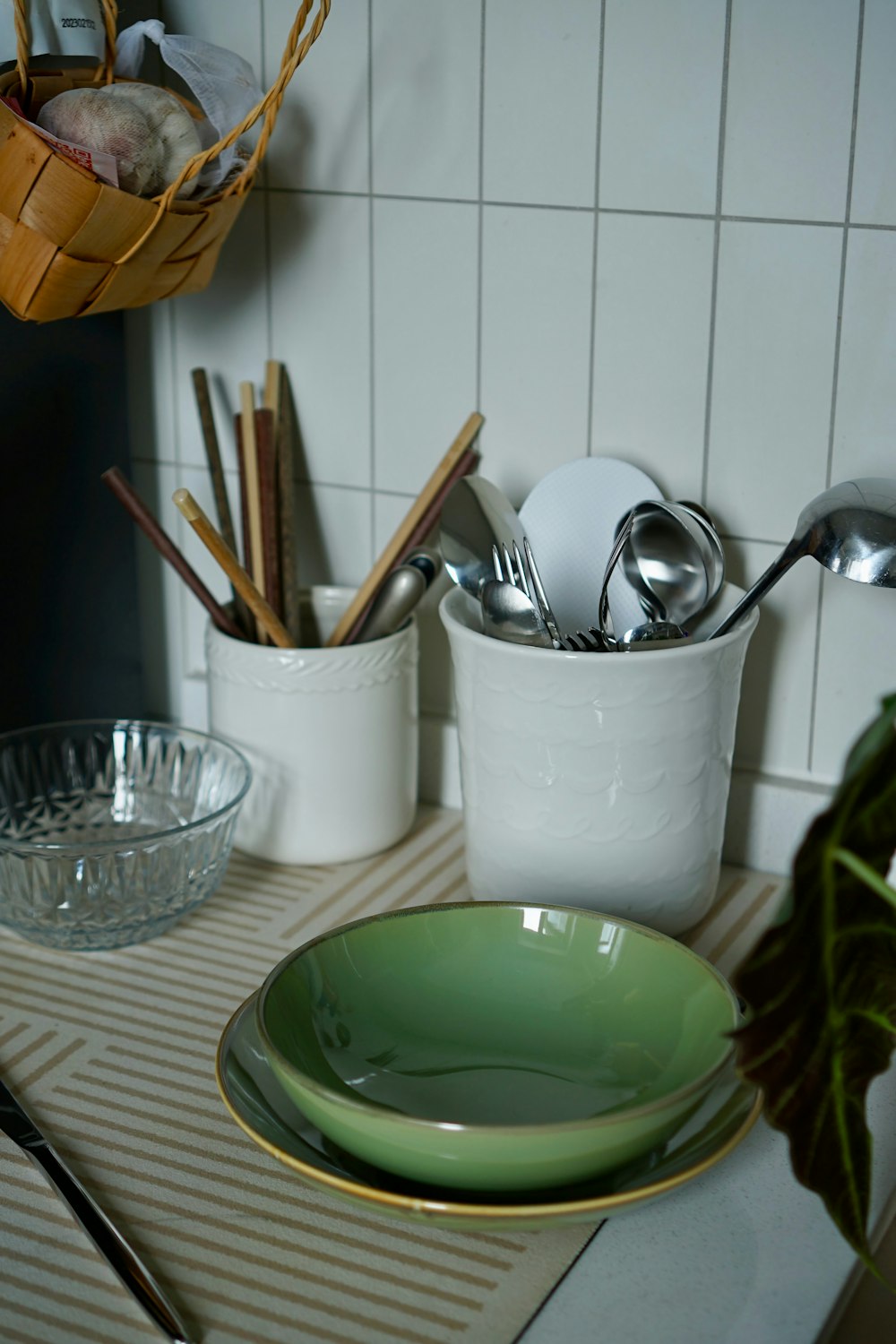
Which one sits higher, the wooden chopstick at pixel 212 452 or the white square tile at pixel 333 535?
the wooden chopstick at pixel 212 452

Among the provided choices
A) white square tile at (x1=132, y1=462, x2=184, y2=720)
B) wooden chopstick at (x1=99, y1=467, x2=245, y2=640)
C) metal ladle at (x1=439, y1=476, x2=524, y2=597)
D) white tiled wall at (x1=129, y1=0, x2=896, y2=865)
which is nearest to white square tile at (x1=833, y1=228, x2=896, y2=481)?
white tiled wall at (x1=129, y1=0, x2=896, y2=865)

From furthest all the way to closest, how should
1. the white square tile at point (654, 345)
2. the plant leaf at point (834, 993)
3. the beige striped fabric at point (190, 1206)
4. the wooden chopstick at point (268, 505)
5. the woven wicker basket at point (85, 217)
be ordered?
the wooden chopstick at point (268, 505)
the white square tile at point (654, 345)
the woven wicker basket at point (85, 217)
the beige striped fabric at point (190, 1206)
the plant leaf at point (834, 993)

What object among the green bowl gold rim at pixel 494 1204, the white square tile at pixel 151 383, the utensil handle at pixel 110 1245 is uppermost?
the white square tile at pixel 151 383

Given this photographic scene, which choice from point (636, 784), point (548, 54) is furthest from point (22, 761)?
point (548, 54)

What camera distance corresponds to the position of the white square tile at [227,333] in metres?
0.96

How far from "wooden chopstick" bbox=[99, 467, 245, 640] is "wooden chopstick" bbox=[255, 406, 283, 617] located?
0.12 feet

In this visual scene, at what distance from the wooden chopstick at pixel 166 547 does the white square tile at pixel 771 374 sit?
33cm

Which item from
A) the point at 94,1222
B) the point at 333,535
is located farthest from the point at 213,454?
the point at 94,1222

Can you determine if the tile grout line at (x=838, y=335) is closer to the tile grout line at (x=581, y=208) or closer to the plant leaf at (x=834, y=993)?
the tile grout line at (x=581, y=208)

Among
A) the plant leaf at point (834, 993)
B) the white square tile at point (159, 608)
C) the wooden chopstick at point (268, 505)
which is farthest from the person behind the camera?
the white square tile at point (159, 608)

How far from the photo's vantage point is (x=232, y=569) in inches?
32.9

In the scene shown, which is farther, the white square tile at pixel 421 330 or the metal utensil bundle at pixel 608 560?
the white square tile at pixel 421 330

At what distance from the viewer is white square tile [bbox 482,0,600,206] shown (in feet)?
2.66

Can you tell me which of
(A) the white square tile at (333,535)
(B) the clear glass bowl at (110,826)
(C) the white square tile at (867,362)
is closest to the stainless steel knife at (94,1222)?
(B) the clear glass bowl at (110,826)
